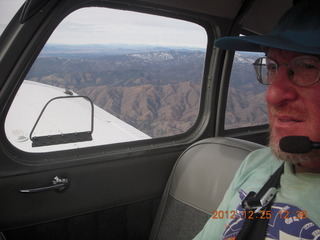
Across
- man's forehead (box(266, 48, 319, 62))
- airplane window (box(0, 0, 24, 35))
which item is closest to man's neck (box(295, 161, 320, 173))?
man's forehead (box(266, 48, 319, 62))

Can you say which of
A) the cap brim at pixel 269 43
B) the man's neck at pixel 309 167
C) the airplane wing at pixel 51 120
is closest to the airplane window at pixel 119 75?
the airplane wing at pixel 51 120

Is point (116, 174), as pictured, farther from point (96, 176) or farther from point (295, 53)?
point (295, 53)

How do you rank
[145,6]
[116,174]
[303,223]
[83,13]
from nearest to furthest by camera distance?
[303,223]
[83,13]
[145,6]
[116,174]

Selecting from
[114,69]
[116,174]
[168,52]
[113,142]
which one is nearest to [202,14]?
[168,52]

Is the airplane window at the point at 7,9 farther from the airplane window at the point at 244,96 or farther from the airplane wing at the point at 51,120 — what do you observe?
the airplane window at the point at 244,96

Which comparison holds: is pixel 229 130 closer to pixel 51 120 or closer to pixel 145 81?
pixel 145 81

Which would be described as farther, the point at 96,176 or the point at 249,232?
the point at 96,176
